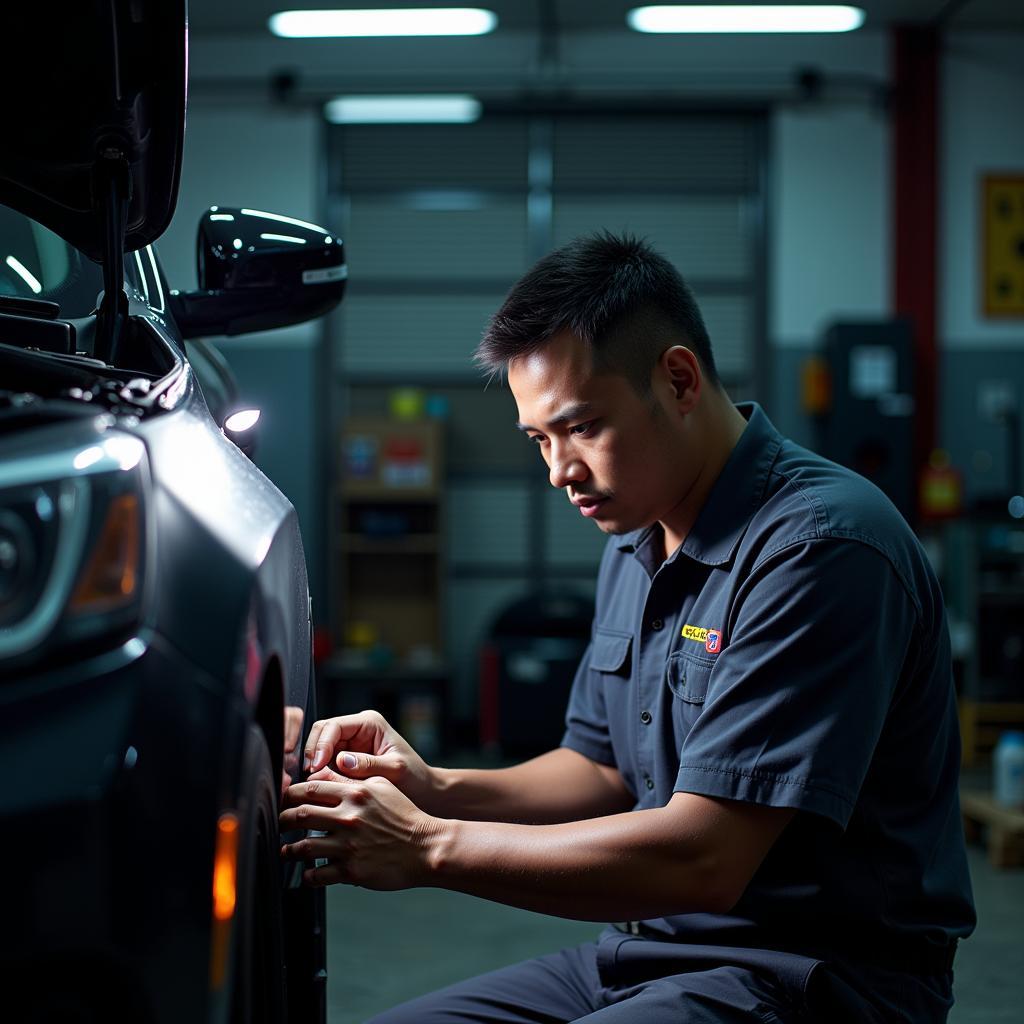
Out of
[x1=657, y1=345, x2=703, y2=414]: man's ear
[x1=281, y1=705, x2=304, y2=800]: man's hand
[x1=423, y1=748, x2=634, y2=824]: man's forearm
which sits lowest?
[x1=423, y1=748, x2=634, y2=824]: man's forearm

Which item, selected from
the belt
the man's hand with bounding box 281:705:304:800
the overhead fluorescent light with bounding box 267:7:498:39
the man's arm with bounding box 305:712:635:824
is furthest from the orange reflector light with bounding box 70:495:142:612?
the overhead fluorescent light with bounding box 267:7:498:39

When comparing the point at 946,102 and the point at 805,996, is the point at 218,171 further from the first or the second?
the point at 805,996

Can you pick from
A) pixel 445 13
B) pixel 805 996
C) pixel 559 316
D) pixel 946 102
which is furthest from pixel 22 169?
pixel 946 102

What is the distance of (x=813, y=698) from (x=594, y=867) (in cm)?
27

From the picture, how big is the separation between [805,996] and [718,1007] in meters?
0.09

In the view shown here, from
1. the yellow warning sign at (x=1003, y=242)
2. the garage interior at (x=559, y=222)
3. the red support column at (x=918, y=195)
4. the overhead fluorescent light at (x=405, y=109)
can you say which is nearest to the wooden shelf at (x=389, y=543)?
the garage interior at (x=559, y=222)

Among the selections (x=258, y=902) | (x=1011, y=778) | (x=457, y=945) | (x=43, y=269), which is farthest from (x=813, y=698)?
(x=1011, y=778)

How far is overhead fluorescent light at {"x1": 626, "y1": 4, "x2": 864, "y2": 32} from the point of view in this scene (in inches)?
221

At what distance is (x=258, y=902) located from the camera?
0.88m

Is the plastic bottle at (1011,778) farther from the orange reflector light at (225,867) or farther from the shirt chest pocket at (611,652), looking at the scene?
the orange reflector light at (225,867)

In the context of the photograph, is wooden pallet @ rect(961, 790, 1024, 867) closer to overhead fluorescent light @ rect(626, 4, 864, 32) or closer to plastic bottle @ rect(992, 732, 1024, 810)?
plastic bottle @ rect(992, 732, 1024, 810)

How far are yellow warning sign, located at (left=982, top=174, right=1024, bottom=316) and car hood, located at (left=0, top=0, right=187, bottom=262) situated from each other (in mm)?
5680

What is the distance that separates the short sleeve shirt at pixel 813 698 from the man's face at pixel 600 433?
80 mm

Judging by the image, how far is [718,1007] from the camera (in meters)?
1.17
